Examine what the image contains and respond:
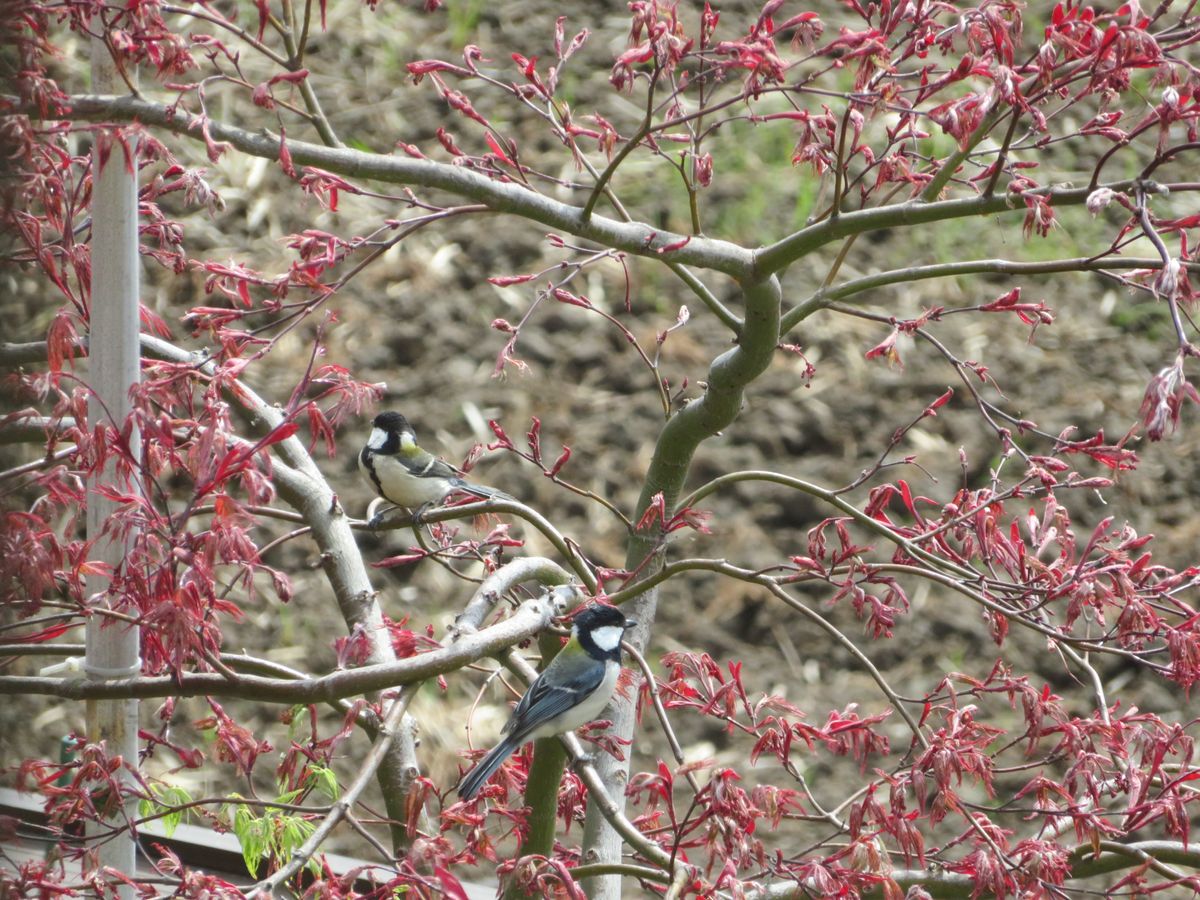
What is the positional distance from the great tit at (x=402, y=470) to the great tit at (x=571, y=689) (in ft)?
2.28

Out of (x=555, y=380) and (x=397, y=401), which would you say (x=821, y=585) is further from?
(x=397, y=401)

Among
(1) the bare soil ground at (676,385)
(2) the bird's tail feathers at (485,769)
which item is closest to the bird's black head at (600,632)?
(2) the bird's tail feathers at (485,769)

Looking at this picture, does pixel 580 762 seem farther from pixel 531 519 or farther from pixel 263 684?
pixel 263 684

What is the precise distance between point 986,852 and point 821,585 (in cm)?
274

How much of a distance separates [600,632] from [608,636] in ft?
0.06

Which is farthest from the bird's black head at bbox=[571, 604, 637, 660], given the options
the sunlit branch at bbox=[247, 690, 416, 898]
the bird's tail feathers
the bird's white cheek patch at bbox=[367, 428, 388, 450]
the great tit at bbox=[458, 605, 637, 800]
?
the bird's white cheek patch at bbox=[367, 428, 388, 450]

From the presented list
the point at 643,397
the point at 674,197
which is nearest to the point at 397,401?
the point at 643,397

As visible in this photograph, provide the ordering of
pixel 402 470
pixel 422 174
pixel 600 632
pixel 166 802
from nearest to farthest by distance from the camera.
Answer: pixel 422 174, pixel 166 802, pixel 600 632, pixel 402 470

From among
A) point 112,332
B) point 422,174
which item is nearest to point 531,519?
point 422,174

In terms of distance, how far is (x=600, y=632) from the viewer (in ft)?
8.05

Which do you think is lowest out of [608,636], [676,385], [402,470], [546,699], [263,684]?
[263,684]

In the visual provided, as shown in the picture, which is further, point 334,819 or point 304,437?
point 304,437

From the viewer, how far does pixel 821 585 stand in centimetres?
460

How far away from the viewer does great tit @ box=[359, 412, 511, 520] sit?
10.5 ft
